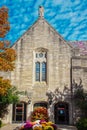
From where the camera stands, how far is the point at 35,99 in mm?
35438

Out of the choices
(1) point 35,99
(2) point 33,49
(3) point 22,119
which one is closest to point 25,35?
(2) point 33,49

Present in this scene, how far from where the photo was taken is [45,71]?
36.5m

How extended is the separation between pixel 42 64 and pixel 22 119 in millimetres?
Result: 7857

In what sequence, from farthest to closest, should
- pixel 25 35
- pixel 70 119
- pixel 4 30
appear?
pixel 25 35, pixel 70 119, pixel 4 30

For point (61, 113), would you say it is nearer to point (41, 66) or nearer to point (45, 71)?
point (45, 71)

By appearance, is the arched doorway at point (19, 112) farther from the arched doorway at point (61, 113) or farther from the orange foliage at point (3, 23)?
the orange foliage at point (3, 23)


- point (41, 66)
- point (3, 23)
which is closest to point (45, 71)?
point (41, 66)

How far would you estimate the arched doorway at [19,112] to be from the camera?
1393 inches

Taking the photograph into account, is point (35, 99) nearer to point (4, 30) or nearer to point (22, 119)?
point (22, 119)

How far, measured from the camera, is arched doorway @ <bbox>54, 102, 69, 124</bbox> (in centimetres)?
3547

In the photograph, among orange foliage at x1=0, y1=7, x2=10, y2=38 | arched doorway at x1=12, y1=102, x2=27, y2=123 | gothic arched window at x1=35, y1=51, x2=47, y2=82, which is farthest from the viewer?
gothic arched window at x1=35, y1=51, x2=47, y2=82

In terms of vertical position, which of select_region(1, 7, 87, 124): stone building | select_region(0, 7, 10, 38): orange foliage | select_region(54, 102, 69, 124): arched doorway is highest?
select_region(0, 7, 10, 38): orange foliage

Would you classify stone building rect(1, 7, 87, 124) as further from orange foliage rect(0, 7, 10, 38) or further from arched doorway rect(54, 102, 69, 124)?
orange foliage rect(0, 7, 10, 38)

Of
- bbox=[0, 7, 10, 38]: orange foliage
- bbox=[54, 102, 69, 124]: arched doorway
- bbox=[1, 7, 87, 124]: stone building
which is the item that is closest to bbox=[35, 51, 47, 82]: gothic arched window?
bbox=[1, 7, 87, 124]: stone building
